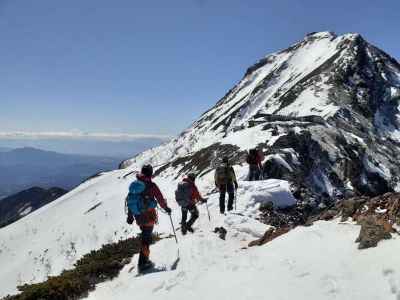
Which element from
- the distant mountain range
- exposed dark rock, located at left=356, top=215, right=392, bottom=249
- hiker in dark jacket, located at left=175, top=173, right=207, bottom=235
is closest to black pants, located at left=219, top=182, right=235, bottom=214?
hiker in dark jacket, located at left=175, top=173, right=207, bottom=235

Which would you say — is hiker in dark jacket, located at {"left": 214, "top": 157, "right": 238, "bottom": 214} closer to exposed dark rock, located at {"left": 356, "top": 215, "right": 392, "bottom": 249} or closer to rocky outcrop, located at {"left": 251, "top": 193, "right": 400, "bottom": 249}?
rocky outcrop, located at {"left": 251, "top": 193, "right": 400, "bottom": 249}

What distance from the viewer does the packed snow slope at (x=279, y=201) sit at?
27.8 ft

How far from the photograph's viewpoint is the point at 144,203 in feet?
39.3

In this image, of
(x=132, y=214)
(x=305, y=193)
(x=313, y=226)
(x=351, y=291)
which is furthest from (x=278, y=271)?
(x=305, y=193)

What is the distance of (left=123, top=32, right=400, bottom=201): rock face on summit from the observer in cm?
3566

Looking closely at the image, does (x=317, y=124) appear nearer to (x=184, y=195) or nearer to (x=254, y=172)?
(x=254, y=172)

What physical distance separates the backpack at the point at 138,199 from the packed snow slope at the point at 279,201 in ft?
6.14

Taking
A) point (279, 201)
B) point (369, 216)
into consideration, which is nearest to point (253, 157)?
point (279, 201)

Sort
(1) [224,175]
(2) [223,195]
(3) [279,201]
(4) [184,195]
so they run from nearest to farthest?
(4) [184,195]
(2) [223,195]
(1) [224,175]
(3) [279,201]

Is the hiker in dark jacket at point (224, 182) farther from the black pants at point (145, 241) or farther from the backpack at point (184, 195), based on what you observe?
the black pants at point (145, 241)

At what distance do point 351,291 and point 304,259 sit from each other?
6.47 ft

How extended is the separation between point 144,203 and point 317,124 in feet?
127

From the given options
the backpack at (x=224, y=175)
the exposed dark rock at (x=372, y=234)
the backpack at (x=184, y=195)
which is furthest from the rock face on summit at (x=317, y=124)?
the exposed dark rock at (x=372, y=234)

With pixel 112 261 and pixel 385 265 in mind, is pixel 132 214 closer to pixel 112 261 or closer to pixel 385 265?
pixel 112 261
